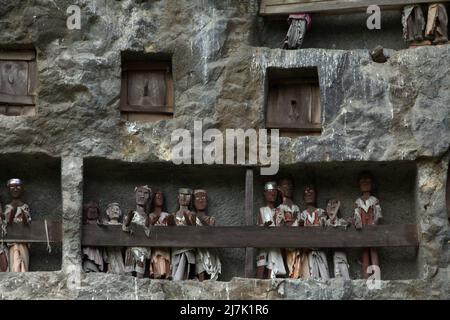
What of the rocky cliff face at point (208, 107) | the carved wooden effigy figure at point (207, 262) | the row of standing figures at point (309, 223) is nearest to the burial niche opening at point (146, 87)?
the rocky cliff face at point (208, 107)

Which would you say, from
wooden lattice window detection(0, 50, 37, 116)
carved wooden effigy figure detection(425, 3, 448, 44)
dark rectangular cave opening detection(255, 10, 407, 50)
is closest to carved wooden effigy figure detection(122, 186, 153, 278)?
wooden lattice window detection(0, 50, 37, 116)

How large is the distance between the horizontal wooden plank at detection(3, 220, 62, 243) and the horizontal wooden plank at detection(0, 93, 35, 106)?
156 cm

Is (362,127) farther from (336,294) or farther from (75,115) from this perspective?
(75,115)

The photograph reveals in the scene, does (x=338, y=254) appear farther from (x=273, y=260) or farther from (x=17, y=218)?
(x=17, y=218)

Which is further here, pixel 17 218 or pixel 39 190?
pixel 39 190

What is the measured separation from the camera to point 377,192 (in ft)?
58.0

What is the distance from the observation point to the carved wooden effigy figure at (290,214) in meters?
17.2

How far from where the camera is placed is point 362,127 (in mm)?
17281

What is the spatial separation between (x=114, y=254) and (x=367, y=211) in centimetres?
311

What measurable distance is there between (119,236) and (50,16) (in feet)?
9.44

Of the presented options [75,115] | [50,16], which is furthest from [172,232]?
[50,16]

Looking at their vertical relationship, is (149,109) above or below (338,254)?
above

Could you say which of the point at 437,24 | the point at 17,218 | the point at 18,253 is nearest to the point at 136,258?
the point at 18,253

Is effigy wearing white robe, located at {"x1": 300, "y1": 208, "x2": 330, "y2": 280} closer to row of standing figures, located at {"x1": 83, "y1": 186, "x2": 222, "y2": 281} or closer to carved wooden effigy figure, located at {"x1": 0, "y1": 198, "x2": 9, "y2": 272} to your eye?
row of standing figures, located at {"x1": 83, "y1": 186, "x2": 222, "y2": 281}
